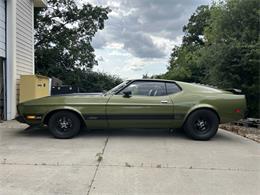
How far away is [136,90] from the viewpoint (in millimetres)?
7344

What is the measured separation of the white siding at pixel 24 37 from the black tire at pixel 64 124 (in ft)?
13.5

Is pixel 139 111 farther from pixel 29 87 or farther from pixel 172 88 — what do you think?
pixel 29 87

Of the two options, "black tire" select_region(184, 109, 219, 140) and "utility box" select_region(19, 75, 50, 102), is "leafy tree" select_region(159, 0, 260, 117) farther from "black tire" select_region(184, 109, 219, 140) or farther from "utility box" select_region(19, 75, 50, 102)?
"utility box" select_region(19, 75, 50, 102)

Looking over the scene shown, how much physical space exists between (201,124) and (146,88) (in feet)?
4.79

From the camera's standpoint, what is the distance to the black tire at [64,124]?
23.2 ft

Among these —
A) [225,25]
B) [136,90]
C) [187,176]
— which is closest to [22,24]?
[136,90]

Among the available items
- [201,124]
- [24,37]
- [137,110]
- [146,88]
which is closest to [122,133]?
[137,110]

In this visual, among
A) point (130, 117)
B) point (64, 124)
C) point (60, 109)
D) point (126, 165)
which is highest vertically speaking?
point (60, 109)

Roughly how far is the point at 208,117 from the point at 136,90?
1707 millimetres

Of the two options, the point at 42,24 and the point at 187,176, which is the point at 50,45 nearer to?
the point at 42,24

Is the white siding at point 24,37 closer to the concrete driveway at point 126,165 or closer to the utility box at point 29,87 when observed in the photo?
the utility box at point 29,87

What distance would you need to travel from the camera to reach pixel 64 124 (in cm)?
707

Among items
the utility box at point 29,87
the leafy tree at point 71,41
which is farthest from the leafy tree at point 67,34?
the utility box at point 29,87

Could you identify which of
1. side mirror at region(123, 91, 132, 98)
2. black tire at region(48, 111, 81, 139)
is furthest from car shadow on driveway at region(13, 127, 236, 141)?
side mirror at region(123, 91, 132, 98)
